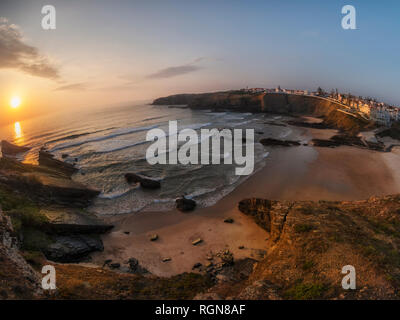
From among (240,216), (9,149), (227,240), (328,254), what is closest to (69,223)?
(227,240)

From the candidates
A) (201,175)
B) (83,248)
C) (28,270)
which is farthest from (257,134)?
(28,270)

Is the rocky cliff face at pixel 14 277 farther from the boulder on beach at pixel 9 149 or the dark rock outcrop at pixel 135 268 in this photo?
the boulder on beach at pixel 9 149

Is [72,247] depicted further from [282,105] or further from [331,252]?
[282,105]

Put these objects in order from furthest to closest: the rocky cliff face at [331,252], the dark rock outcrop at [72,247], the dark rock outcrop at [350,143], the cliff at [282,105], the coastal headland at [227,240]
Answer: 1. the cliff at [282,105]
2. the dark rock outcrop at [350,143]
3. the dark rock outcrop at [72,247]
4. the coastal headland at [227,240]
5. the rocky cliff face at [331,252]

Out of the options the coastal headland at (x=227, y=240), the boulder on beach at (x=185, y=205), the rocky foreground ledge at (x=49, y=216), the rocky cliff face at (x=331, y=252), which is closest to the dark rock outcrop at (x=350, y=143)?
the coastal headland at (x=227, y=240)

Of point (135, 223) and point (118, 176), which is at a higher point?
point (118, 176)
